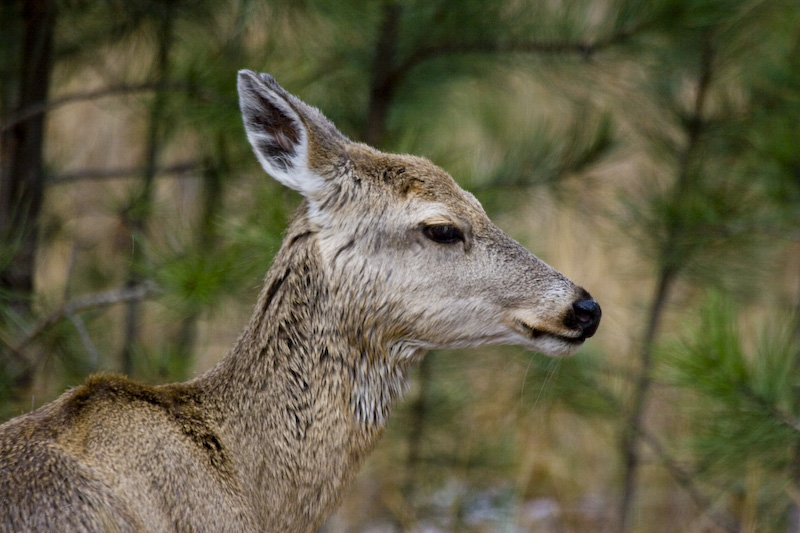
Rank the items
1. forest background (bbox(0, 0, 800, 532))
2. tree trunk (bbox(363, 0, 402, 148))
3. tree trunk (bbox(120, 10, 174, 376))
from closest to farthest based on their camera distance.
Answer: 1. forest background (bbox(0, 0, 800, 532))
2. tree trunk (bbox(120, 10, 174, 376))
3. tree trunk (bbox(363, 0, 402, 148))

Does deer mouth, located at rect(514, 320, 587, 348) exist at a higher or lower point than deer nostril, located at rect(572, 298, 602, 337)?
lower

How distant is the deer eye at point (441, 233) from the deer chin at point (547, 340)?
41 centimetres

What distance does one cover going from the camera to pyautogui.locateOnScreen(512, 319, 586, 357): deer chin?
11.5 ft

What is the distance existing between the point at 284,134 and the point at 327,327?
0.80 metres

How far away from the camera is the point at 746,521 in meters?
6.12

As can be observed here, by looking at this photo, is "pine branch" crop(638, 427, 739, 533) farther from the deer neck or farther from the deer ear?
the deer ear

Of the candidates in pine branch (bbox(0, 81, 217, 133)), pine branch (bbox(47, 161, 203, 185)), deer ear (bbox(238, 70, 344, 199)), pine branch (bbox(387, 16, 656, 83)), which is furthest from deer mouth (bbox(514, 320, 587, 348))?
pine branch (bbox(47, 161, 203, 185))

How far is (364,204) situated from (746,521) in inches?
157

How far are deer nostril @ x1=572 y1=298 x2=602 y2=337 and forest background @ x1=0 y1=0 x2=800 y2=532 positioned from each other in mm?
1120

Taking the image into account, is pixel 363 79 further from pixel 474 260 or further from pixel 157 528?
pixel 157 528

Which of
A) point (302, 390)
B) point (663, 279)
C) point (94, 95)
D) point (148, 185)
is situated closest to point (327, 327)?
point (302, 390)

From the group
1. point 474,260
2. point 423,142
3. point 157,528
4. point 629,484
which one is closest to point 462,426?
point 629,484

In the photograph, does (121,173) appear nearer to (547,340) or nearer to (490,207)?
(490,207)

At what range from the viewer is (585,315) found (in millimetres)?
3488
